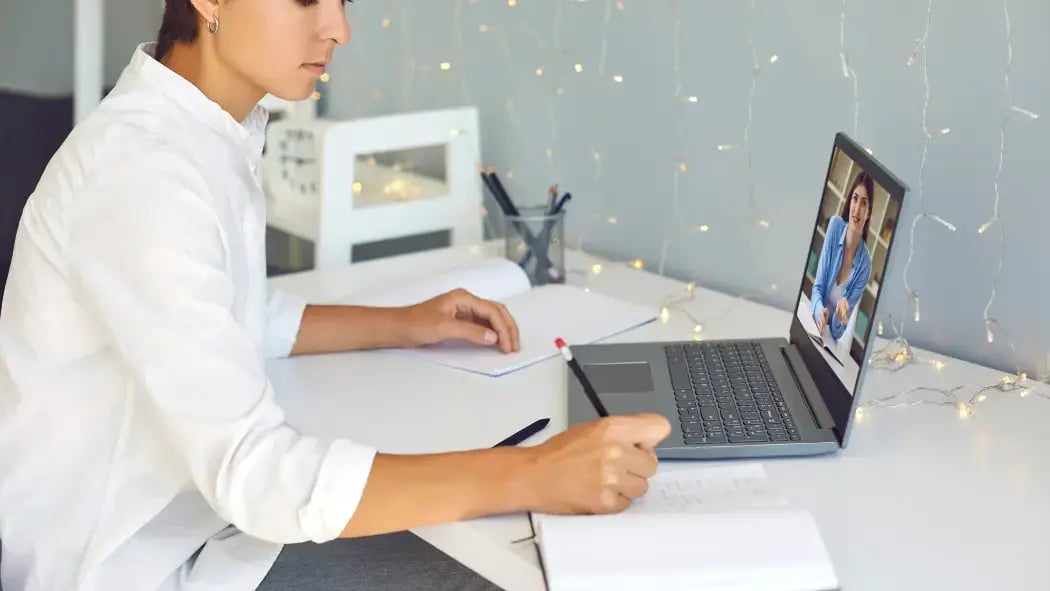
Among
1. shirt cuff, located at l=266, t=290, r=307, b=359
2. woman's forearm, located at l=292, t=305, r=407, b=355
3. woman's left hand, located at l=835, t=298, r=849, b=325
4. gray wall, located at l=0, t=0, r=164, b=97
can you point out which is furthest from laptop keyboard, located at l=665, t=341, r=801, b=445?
gray wall, located at l=0, t=0, r=164, b=97

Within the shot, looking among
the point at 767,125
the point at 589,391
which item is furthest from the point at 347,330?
the point at 767,125

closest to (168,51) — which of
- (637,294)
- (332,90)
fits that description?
(637,294)

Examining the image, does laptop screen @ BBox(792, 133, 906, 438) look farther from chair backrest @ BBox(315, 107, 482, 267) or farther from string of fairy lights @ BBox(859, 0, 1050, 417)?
chair backrest @ BBox(315, 107, 482, 267)

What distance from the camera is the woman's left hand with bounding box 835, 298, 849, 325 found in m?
1.09

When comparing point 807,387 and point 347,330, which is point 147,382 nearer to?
point 347,330

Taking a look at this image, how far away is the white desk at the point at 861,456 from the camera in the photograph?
2.87 ft

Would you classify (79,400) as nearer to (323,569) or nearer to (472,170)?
(323,569)

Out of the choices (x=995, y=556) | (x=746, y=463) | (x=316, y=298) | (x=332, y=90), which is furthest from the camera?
(x=332, y=90)

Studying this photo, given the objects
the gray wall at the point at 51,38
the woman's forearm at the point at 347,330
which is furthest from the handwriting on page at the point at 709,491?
the gray wall at the point at 51,38

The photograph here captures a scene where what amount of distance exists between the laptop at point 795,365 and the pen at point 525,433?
0.03 m

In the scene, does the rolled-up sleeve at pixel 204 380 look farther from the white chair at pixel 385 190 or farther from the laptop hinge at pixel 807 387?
the white chair at pixel 385 190

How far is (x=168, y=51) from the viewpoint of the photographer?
3.55 feet

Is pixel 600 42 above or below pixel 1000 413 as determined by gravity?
above

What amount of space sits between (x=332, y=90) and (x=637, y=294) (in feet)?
3.85
